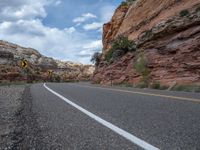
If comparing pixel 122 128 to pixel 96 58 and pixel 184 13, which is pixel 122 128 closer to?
pixel 184 13

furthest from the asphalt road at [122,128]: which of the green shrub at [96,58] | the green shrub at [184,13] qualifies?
the green shrub at [96,58]

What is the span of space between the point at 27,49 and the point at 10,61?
Result: 42061 millimetres

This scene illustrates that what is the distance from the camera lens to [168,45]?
27547 millimetres

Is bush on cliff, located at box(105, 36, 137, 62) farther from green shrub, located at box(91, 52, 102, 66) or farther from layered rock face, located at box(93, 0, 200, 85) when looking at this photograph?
green shrub, located at box(91, 52, 102, 66)

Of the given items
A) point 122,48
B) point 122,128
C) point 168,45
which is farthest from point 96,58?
point 122,128

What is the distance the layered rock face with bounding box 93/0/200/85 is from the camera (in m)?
23.6

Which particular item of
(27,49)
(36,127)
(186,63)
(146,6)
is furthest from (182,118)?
(27,49)

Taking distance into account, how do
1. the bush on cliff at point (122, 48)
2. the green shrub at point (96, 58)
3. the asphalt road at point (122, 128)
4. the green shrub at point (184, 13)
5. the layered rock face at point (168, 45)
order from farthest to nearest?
1. the green shrub at point (96, 58)
2. the bush on cliff at point (122, 48)
3. the green shrub at point (184, 13)
4. the layered rock face at point (168, 45)
5. the asphalt road at point (122, 128)

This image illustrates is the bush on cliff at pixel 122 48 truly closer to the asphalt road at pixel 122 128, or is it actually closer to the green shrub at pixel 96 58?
the green shrub at pixel 96 58

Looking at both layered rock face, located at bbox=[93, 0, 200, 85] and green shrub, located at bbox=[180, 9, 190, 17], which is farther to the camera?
green shrub, located at bbox=[180, 9, 190, 17]

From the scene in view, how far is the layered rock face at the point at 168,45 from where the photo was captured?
23.6 metres

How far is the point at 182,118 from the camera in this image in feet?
21.9

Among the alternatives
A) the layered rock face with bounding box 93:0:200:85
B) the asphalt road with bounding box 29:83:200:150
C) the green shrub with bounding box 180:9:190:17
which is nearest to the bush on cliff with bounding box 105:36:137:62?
the layered rock face with bounding box 93:0:200:85

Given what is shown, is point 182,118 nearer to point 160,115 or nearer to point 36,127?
point 160,115
